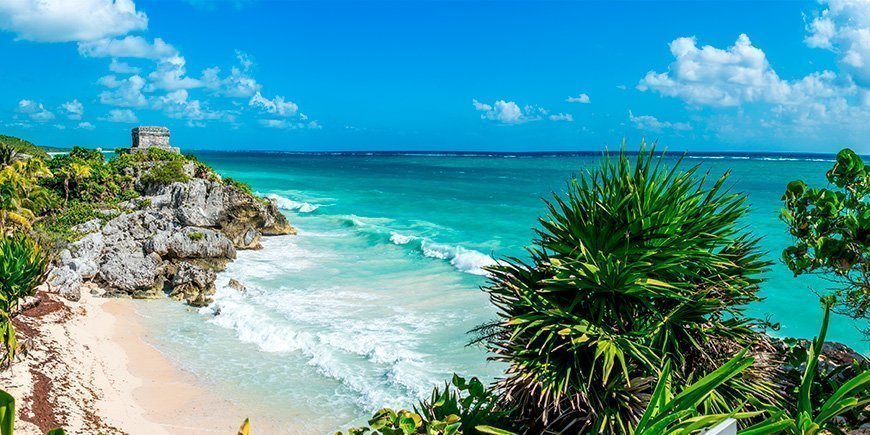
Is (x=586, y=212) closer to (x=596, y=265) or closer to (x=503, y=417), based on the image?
(x=596, y=265)

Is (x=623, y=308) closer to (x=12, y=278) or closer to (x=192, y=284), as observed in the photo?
(x=12, y=278)

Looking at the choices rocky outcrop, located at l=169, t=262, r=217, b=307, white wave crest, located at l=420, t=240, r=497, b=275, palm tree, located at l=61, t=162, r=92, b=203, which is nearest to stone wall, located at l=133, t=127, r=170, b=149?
palm tree, located at l=61, t=162, r=92, b=203

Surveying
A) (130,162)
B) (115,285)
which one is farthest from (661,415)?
(130,162)

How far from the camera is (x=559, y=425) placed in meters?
4.08

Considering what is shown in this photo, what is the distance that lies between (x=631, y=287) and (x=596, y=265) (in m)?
0.28

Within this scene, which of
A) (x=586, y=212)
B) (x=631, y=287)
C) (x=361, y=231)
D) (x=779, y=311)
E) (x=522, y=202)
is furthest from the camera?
(x=522, y=202)

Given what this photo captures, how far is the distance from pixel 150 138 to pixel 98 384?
26.8 m

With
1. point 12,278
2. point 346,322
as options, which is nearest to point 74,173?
point 346,322

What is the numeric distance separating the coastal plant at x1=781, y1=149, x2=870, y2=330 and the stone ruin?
110ft

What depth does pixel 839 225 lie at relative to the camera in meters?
5.16

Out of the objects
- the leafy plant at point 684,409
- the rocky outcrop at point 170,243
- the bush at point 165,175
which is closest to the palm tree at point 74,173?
the rocky outcrop at point 170,243

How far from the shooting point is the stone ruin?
33.3 m

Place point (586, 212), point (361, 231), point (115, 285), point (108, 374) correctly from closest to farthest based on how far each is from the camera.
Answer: point (586, 212)
point (108, 374)
point (115, 285)
point (361, 231)

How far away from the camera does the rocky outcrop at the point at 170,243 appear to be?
16.2m
